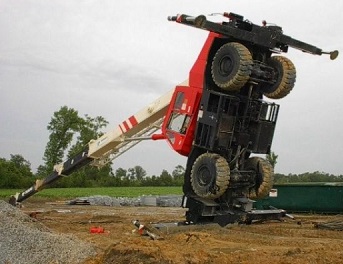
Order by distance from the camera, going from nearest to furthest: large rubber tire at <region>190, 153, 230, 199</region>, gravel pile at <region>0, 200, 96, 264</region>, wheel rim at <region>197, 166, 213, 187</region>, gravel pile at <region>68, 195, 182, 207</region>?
gravel pile at <region>0, 200, 96, 264</region>
large rubber tire at <region>190, 153, 230, 199</region>
wheel rim at <region>197, 166, 213, 187</region>
gravel pile at <region>68, 195, 182, 207</region>

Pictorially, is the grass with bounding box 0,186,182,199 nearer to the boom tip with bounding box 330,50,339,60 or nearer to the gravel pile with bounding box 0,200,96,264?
the gravel pile with bounding box 0,200,96,264

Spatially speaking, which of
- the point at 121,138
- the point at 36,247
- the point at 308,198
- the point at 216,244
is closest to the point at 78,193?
the point at 308,198

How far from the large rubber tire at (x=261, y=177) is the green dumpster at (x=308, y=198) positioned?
729 cm

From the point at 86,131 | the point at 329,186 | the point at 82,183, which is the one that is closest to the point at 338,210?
the point at 329,186

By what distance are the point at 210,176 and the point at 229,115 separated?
1.38 metres

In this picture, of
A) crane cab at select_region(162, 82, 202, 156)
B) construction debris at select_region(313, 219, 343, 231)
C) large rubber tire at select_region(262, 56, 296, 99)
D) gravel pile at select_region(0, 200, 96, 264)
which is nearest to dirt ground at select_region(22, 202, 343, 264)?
construction debris at select_region(313, 219, 343, 231)

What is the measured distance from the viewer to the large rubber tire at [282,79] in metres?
10.9

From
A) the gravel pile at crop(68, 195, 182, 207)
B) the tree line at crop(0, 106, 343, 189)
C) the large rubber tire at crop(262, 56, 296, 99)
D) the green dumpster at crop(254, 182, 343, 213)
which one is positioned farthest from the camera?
the tree line at crop(0, 106, 343, 189)

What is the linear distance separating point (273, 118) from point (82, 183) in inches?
1834

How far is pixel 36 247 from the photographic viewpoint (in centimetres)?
830

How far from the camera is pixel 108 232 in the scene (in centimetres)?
1138

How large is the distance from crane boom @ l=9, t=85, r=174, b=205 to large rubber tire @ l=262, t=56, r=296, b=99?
7.78 ft

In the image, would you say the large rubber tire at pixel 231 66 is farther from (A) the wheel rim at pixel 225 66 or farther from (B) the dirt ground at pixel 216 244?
(B) the dirt ground at pixel 216 244

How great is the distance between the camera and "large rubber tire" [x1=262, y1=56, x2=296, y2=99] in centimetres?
1091
